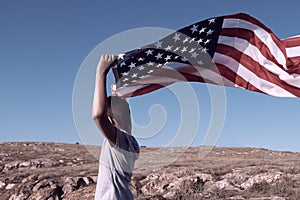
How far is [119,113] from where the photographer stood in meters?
3.88

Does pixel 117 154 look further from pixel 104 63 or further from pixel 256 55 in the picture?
pixel 256 55

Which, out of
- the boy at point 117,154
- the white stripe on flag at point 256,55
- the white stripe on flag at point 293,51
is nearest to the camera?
the boy at point 117,154

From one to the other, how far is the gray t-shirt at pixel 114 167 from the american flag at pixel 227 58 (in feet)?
12.7

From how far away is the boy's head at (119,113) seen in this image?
12.5 feet

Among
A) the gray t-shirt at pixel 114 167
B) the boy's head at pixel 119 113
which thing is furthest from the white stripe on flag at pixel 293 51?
the gray t-shirt at pixel 114 167

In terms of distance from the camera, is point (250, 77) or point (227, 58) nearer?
point (250, 77)

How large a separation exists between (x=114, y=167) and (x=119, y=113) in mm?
467

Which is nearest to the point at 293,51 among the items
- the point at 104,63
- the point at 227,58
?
the point at 227,58

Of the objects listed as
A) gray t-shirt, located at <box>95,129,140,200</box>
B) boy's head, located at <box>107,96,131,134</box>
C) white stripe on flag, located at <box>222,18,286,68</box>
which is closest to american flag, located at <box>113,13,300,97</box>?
white stripe on flag, located at <box>222,18,286,68</box>

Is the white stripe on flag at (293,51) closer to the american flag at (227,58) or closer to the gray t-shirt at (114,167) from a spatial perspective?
the american flag at (227,58)

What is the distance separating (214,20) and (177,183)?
29.8 ft

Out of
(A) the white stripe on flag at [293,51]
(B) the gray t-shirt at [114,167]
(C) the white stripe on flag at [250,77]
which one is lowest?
(B) the gray t-shirt at [114,167]

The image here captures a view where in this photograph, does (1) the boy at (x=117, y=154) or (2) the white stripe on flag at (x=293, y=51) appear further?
(2) the white stripe on flag at (x=293, y=51)

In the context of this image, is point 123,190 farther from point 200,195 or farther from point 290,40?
point 200,195
